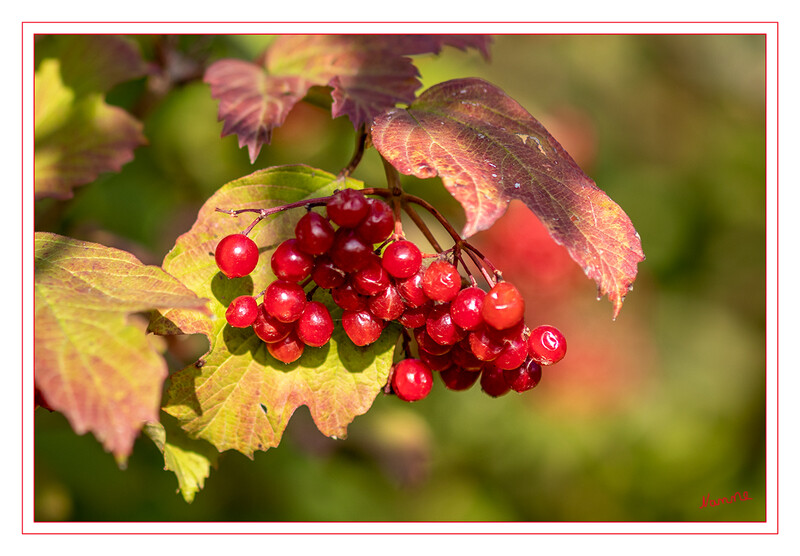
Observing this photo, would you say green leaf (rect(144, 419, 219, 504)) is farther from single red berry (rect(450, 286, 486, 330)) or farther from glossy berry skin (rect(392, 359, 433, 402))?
single red berry (rect(450, 286, 486, 330))

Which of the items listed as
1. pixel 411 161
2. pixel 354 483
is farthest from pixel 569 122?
pixel 411 161

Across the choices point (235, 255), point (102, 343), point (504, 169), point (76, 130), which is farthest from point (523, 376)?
point (76, 130)

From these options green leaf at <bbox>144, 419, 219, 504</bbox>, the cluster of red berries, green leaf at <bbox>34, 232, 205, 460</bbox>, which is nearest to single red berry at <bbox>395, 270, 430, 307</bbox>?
the cluster of red berries

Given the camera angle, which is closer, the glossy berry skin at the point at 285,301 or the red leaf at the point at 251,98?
the glossy berry skin at the point at 285,301

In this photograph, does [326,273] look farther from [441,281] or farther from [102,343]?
[102,343]

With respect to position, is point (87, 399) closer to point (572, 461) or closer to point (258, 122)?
point (258, 122)

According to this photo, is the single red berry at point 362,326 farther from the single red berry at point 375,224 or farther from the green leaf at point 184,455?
the green leaf at point 184,455

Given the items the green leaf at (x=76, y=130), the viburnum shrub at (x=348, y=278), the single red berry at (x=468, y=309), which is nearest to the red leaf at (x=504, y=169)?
the viburnum shrub at (x=348, y=278)
